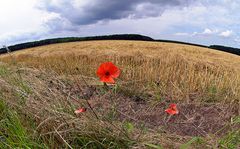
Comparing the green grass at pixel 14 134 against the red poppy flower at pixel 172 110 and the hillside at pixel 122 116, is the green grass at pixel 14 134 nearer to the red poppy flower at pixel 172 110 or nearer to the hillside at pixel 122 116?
the hillside at pixel 122 116

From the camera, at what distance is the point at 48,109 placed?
3.19m

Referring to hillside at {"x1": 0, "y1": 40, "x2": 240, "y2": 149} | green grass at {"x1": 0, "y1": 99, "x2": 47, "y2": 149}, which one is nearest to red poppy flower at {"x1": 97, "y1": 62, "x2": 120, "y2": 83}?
hillside at {"x1": 0, "y1": 40, "x2": 240, "y2": 149}

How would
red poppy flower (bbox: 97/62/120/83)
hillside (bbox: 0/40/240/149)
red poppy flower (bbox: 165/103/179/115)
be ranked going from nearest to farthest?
hillside (bbox: 0/40/240/149) → red poppy flower (bbox: 97/62/120/83) → red poppy flower (bbox: 165/103/179/115)

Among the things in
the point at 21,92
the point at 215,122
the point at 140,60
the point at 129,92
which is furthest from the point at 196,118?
the point at 140,60

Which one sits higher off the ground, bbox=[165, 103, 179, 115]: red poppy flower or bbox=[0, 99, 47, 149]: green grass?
bbox=[165, 103, 179, 115]: red poppy flower

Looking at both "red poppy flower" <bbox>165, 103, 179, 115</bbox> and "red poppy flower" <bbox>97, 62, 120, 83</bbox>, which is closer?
"red poppy flower" <bbox>97, 62, 120, 83</bbox>

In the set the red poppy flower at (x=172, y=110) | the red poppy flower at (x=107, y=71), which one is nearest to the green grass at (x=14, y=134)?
the red poppy flower at (x=107, y=71)

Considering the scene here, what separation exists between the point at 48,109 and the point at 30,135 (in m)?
0.33

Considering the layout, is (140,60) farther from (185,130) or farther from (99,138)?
(99,138)

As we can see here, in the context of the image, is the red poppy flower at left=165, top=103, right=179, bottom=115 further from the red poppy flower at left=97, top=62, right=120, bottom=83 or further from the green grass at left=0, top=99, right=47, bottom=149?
the green grass at left=0, top=99, right=47, bottom=149

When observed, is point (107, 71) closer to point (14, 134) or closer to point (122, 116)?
point (14, 134)

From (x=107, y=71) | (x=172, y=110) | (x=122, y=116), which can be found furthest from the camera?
(x=122, y=116)

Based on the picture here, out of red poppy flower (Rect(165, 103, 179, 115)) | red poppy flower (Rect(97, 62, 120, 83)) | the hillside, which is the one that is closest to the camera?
the hillside

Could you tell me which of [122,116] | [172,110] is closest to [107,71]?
[172,110]
